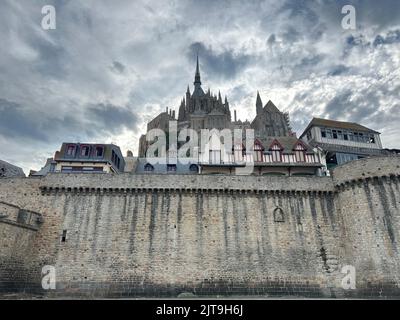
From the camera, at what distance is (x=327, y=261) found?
21062mm

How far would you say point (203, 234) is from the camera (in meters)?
21.5

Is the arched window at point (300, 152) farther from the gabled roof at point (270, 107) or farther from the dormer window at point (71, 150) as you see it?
the gabled roof at point (270, 107)

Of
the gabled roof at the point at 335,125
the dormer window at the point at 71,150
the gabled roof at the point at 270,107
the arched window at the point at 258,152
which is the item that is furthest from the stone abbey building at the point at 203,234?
the gabled roof at the point at 270,107

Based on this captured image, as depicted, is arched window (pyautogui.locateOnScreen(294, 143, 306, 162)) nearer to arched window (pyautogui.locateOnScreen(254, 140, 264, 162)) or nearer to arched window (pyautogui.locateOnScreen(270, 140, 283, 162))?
arched window (pyautogui.locateOnScreen(270, 140, 283, 162))

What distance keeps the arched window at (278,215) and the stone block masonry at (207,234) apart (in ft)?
0.25

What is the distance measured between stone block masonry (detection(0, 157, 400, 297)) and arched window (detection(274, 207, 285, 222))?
0.08 meters

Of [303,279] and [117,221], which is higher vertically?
[117,221]

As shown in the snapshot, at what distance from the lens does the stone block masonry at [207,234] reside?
19797 mm

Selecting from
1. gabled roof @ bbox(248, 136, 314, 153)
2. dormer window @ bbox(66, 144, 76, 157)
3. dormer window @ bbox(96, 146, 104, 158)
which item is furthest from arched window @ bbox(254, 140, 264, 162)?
dormer window @ bbox(66, 144, 76, 157)

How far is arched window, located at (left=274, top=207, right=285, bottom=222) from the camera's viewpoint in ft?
73.2

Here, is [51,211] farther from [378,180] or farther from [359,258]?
[378,180]

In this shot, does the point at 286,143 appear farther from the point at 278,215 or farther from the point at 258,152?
the point at 278,215

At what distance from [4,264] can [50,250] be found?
2.74 metres

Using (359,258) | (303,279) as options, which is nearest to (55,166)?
(303,279)
